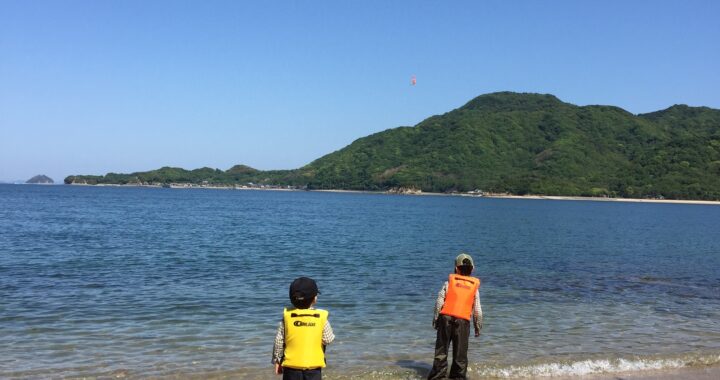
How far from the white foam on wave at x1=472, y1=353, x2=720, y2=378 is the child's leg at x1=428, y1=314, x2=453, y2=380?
1.73m

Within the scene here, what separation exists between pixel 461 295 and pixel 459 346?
3.35 ft

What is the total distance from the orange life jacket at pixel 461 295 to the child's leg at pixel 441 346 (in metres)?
0.22

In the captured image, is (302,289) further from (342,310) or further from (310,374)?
(342,310)

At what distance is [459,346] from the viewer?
397 inches

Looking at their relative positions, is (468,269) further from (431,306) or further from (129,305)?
(129,305)

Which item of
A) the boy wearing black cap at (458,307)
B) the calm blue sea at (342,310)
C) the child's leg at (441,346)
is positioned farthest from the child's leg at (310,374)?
the calm blue sea at (342,310)

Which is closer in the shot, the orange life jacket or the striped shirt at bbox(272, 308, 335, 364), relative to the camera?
the striped shirt at bbox(272, 308, 335, 364)

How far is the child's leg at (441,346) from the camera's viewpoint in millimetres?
9891

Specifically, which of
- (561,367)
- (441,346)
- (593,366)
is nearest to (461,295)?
(441,346)

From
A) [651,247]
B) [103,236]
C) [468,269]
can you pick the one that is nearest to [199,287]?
[468,269]

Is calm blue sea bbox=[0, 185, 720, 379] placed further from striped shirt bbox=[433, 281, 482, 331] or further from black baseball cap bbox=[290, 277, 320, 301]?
black baseball cap bbox=[290, 277, 320, 301]

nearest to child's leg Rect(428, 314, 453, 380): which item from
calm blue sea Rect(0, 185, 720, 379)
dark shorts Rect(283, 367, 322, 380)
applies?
calm blue sea Rect(0, 185, 720, 379)

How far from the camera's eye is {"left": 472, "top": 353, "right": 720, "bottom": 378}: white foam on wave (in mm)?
11922

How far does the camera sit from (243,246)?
1678 inches
